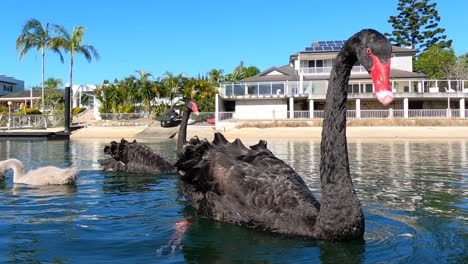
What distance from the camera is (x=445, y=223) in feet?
18.2

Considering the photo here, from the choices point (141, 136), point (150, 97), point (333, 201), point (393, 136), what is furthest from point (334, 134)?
point (150, 97)

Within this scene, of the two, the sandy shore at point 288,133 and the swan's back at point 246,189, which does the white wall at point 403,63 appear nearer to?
the sandy shore at point 288,133

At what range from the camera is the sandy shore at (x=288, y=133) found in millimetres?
33125

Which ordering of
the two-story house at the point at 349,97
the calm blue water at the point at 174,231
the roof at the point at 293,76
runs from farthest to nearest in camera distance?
the roof at the point at 293,76 < the two-story house at the point at 349,97 < the calm blue water at the point at 174,231

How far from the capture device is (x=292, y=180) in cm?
539

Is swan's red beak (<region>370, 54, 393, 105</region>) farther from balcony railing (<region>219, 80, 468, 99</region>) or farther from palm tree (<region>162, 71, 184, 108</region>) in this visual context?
palm tree (<region>162, 71, 184, 108</region>)

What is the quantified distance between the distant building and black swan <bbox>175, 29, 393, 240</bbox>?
89409mm

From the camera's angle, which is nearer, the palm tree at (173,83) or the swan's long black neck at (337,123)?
the swan's long black neck at (337,123)

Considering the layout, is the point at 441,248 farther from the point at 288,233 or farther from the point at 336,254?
the point at 288,233

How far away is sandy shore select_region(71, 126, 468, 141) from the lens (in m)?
33.1

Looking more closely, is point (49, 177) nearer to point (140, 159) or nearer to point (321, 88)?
point (140, 159)

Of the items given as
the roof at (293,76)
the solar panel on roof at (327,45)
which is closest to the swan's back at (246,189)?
the roof at (293,76)

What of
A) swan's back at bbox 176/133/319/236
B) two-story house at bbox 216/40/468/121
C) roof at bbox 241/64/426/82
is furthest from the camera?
roof at bbox 241/64/426/82

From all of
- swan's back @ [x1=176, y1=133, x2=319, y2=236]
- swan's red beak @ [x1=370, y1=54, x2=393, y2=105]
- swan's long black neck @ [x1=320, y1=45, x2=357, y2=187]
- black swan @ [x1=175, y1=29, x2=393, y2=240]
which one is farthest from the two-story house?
swan's red beak @ [x1=370, y1=54, x2=393, y2=105]
